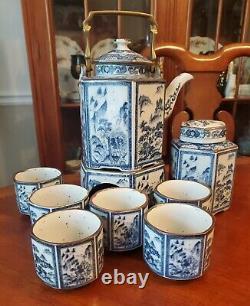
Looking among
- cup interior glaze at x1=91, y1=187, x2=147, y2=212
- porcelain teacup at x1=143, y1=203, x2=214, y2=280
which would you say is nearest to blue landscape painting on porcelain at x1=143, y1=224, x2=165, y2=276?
porcelain teacup at x1=143, y1=203, x2=214, y2=280

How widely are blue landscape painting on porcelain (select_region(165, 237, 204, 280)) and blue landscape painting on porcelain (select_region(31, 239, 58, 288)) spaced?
0.15 meters

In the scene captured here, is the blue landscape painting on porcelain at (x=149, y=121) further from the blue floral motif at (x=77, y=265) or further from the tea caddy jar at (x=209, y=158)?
the blue floral motif at (x=77, y=265)

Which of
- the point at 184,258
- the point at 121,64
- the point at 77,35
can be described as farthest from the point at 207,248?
the point at 77,35

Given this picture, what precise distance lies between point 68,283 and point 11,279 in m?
0.09

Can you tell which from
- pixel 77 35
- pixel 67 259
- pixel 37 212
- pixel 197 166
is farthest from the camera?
pixel 77 35

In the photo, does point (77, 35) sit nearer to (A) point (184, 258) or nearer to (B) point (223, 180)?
(B) point (223, 180)

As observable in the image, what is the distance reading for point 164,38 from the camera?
1.02m

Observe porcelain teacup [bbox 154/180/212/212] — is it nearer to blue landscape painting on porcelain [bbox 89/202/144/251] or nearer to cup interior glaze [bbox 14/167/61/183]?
blue landscape painting on porcelain [bbox 89/202/144/251]

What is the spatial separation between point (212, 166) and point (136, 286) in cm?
27

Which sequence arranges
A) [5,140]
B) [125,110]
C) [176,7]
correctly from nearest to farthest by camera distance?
[125,110] < [176,7] < [5,140]

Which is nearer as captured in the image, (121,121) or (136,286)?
(136,286)

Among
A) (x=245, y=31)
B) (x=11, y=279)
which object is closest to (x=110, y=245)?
(x=11, y=279)

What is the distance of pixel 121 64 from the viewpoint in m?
0.54

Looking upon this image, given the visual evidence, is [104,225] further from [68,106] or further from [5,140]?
[5,140]
